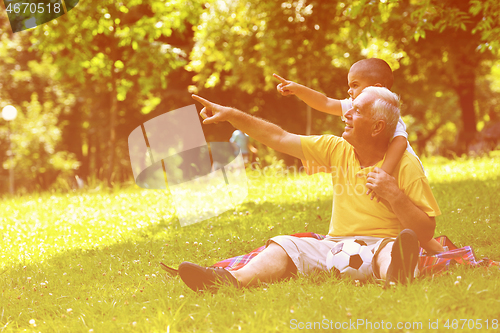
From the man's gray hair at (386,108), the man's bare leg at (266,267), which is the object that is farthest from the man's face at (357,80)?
the man's bare leg at (266,267)

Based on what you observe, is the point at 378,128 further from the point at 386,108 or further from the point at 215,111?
the point at 215,111

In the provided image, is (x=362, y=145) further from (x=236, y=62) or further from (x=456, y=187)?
(x=236, y=62)

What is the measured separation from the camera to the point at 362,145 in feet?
11.4

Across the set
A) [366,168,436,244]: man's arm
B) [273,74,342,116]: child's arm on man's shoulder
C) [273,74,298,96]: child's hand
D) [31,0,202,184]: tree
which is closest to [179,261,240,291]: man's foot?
[366,168,436,244]: man's arm

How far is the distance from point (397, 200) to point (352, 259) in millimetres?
574

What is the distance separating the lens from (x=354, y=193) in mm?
3555

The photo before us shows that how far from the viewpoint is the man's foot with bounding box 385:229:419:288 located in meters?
2.86

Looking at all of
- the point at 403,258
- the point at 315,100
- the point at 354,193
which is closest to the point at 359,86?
the point at 315,100

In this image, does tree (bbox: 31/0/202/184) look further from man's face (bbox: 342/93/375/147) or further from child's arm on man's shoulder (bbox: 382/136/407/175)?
child's arm on man's shoulder (bbox: 382/136/407/175)

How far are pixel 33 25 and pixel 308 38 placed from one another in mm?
7614

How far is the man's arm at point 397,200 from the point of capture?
126 inches

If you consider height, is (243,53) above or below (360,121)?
above

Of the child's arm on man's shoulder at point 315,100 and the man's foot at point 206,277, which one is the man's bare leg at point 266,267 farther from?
the child's arm on man's shoulder at point 315,100

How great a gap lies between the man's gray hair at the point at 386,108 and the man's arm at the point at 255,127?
0.65 metres
